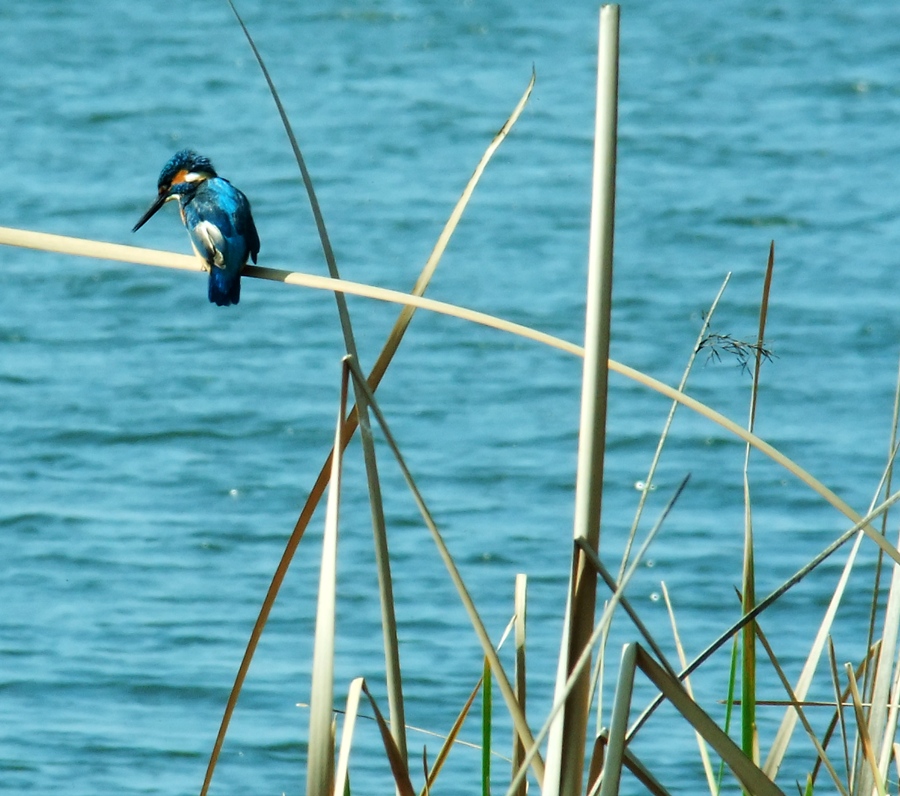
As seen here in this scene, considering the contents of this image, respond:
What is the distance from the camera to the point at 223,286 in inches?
112

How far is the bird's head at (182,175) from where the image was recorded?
326 centimetres

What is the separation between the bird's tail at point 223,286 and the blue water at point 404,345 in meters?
1.20

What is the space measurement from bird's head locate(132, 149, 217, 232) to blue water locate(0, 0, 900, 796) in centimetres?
128

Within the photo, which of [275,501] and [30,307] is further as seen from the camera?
[30,307]

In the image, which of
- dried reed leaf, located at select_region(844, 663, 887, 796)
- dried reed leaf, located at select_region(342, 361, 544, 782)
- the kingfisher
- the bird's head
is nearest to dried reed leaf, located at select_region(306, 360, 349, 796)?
dried reed leaf, located at select_region(342, 361, 544, 782)

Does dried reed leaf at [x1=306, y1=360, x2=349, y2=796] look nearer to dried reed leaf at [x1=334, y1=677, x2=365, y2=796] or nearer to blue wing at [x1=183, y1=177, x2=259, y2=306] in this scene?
dried reed leaf at [x1=334, y1=677, x2=365, y2=796]

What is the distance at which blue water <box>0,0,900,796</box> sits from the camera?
397 centimetres

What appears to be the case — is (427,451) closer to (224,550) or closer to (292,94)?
(224,550)

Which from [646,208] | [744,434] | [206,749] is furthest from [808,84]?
[744,434]

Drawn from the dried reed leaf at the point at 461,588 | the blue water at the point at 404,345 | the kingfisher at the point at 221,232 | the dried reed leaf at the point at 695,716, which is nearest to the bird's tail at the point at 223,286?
the kingfisher at the point at 221,232

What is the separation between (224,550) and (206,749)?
1054 mm

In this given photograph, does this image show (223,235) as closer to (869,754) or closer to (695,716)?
(869,754)

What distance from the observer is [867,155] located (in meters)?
8.06

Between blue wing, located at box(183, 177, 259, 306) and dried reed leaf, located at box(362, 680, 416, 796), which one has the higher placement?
blue wing, located at box(183, 177, 259, 306)
